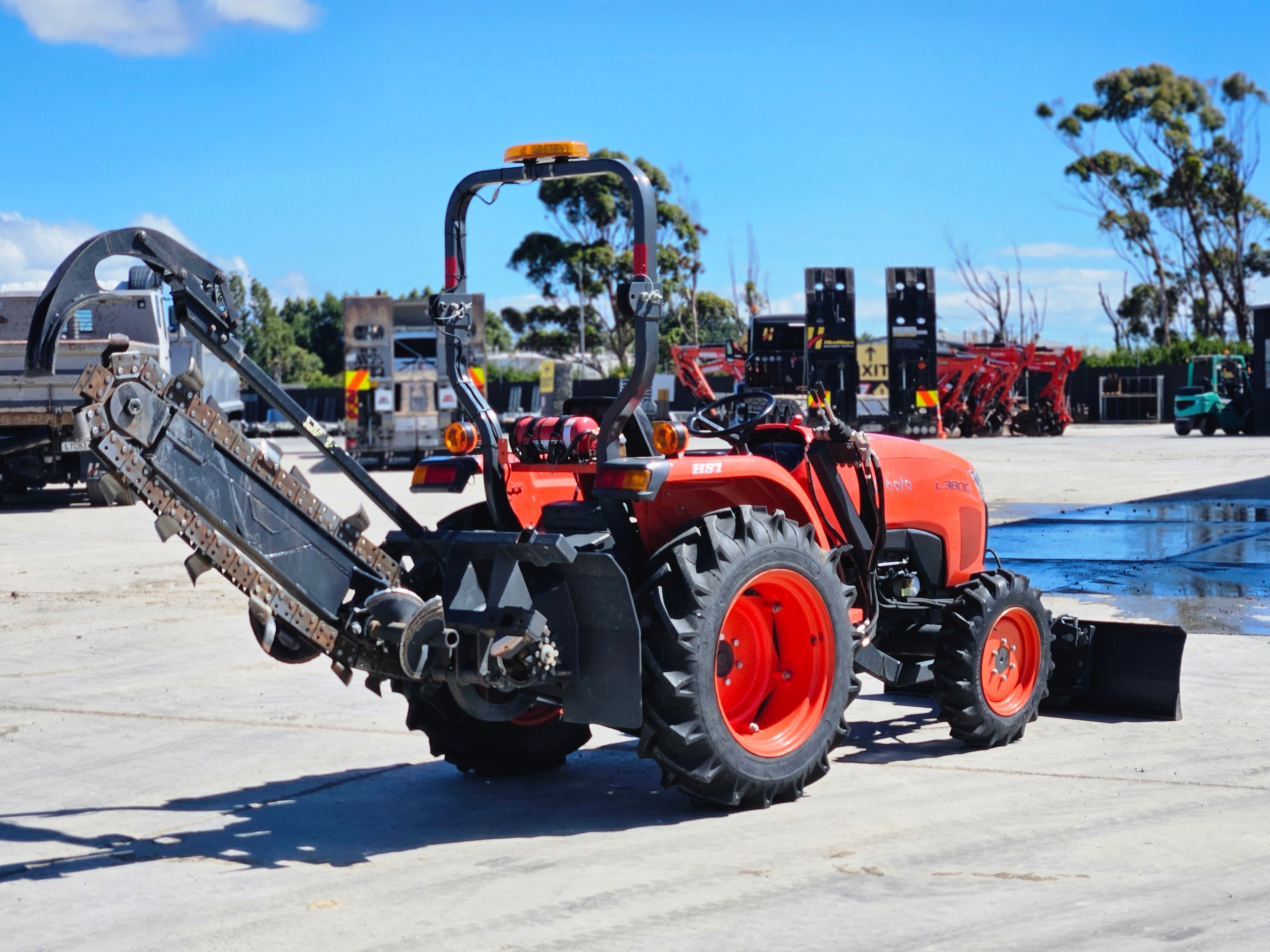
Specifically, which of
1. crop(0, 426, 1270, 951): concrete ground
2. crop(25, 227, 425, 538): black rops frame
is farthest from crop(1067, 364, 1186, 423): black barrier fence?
crop(25, 227, 425, 538): black rops frame

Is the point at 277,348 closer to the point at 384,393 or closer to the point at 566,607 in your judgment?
the point at 384,393

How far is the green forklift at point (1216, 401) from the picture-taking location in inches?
1411

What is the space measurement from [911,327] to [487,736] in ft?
85.6

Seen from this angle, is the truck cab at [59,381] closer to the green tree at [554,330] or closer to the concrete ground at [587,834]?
the concrete ground at [587,834]

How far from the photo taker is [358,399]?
27.4 metres

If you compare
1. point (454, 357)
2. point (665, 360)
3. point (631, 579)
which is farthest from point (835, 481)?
point (665, 360)

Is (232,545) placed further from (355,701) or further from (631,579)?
(355,701)

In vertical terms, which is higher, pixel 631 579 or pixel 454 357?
pixel 454 357

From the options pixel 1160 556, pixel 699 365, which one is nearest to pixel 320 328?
pixel 699 365

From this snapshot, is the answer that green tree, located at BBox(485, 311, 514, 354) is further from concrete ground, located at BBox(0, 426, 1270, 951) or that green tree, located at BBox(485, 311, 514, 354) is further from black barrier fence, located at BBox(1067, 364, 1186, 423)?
concrete ground, located at BBox(0, 426, 1270, 951)

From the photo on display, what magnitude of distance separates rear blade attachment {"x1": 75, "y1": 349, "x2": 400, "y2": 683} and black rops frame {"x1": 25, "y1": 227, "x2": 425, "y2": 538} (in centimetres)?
17

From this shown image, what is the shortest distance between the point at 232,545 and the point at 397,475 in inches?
826

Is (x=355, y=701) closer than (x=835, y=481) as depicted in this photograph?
No

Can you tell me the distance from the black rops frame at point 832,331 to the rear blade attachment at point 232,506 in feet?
77.7
